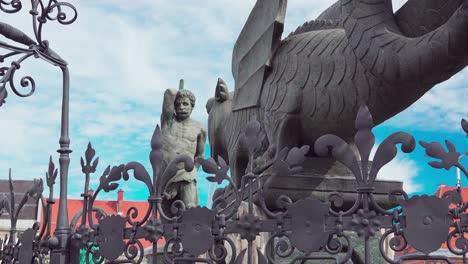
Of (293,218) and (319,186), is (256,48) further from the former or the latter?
(293,218)

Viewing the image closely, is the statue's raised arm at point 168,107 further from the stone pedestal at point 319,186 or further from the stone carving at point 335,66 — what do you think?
the stone pedestal at point 319,186

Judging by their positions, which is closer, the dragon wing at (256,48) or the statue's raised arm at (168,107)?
the dragon wing at (256,48)

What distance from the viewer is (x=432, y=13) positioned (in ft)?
11.5

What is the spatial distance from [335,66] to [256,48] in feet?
2.40

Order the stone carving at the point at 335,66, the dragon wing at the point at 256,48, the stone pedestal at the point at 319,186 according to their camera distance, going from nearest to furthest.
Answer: the stone carving at the point at 335,66, the stone pedestal at the point at 319,186, the dragon wing at the point at 256,48

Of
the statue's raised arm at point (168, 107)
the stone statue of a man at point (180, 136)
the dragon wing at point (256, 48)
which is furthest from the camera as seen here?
the stone statue of a man at point (180, 136)

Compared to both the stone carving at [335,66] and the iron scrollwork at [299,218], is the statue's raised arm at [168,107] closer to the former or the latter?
the stone carving at [335,66]

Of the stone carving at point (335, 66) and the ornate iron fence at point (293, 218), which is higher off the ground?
the stone carving at point (335, 66)

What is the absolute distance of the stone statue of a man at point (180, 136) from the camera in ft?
24.2

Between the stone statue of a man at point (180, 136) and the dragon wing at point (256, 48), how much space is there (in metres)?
2.75

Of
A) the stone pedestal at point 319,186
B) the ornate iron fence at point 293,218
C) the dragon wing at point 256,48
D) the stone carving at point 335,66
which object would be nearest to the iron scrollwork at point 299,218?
the ornate iron fence at point 293,218

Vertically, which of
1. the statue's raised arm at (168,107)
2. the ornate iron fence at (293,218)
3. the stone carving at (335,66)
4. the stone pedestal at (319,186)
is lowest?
the ornate iron fence at (293,218)

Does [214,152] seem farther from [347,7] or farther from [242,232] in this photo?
[242,232]

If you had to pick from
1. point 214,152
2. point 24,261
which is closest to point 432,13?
point 214,152
